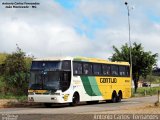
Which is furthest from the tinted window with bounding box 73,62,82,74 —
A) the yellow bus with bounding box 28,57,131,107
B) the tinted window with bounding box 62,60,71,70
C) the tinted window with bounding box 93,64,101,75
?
the tinted window with bounding box 93,64,101,75

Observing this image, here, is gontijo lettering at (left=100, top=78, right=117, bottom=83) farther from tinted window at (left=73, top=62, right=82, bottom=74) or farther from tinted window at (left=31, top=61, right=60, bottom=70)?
tinted window at (left=31, top=61, right=60, bottom=70)

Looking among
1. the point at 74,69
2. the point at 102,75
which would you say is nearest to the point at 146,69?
the point at 102,75

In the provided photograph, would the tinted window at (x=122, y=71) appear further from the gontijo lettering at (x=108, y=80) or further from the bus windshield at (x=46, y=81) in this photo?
the bus windshield at (x=46, y=81)

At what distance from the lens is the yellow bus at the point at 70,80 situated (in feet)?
99.9

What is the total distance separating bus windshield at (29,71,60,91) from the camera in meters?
30.4

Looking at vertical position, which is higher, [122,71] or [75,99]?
[122,71]

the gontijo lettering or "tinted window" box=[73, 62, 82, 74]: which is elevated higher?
"tinted window" box=[73, 62, 82, 74]

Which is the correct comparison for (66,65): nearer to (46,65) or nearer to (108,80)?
(46,65)

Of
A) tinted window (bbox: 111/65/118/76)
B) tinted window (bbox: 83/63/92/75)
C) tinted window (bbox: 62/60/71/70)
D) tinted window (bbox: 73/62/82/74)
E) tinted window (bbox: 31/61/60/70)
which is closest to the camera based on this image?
tinted window (bbox: 31/61/60/70)

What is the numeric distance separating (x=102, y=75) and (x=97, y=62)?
115 cm

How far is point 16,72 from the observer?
148ft

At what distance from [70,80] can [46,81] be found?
1.69 meters

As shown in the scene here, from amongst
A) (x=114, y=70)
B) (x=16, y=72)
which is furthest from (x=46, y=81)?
(x=16, y=72)

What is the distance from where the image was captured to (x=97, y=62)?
115 ft
